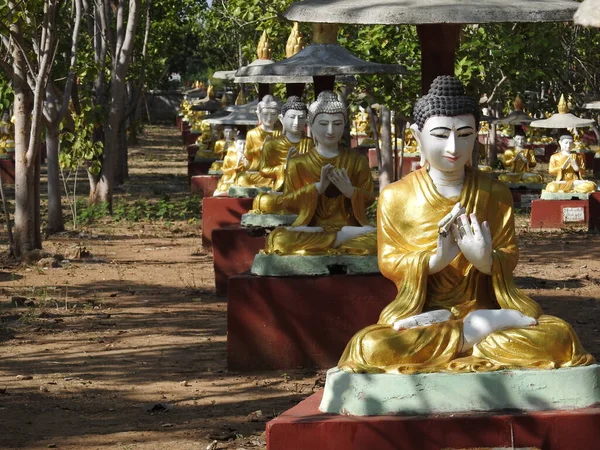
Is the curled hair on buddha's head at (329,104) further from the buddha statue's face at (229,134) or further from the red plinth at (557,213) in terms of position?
the buddha statue's face at (229,134)

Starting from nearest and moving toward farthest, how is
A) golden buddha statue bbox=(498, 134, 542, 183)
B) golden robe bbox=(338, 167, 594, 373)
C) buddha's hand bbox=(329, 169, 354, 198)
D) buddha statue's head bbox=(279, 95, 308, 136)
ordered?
golden robe bbox=(338, 167, 594, 373), buddha's hand bbox=(329, 169, 354, 198), buddha statue's head bbox=(279, 95, 308, 136), golden buddha statue bbox=(498, 134, 542, 183)

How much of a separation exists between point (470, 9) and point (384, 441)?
204cm

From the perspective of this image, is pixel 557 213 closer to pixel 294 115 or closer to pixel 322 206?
pixel 294 115

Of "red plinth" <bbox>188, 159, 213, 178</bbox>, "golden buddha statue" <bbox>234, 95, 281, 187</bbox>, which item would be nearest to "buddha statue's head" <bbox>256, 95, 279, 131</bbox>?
"golden buddha statue" <bbox>234, 95, 281, 187</bbox>

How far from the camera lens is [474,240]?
19.5 ft

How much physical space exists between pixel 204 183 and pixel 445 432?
17971 mm

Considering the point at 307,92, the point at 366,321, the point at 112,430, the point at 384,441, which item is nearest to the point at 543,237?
the point at 307,92

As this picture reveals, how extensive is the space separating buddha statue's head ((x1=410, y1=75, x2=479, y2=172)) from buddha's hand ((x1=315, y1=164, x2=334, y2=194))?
117 inches

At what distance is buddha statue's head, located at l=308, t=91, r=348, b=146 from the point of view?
9.14 m

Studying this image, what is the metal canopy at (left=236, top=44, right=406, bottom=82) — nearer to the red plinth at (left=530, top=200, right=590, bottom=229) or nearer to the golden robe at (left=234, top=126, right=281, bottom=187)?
the golden robe at (left=234, top=126, right=281, bottom=187)

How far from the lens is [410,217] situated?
6184 millimetres

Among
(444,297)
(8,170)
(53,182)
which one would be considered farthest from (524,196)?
(444,297)

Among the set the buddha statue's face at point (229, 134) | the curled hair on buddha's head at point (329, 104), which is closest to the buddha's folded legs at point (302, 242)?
the curled hair on buddha's head at point (329, 104)

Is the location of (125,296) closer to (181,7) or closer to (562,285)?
(562,285)
